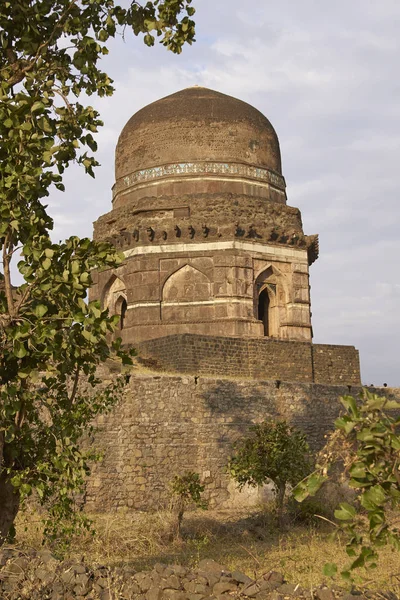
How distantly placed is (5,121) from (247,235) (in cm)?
1469

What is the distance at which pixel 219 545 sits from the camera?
10.9 metres

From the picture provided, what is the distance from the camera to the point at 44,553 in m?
6.59

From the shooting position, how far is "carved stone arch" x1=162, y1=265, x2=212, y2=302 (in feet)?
63.2

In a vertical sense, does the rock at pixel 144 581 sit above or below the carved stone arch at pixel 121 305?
below

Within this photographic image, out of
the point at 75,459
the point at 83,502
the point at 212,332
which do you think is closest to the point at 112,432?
the point at 83,502

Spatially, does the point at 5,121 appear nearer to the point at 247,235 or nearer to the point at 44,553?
the point at 44,553

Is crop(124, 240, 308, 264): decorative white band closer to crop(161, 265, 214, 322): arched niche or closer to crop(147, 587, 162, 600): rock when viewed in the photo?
crop(161, 265, 214, 322): arched niche

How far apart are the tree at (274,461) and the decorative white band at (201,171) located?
33.5 feet

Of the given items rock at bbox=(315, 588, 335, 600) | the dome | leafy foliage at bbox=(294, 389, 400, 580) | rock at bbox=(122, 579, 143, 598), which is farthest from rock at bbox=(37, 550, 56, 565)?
the dome

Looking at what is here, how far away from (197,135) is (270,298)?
17.1ft

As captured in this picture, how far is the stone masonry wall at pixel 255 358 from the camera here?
16.0 metres

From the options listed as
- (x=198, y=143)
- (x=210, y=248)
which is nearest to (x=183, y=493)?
(x=210, y=248)

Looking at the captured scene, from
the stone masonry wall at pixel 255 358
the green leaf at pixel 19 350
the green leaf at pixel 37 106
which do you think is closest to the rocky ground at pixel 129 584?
the green leaf at pixel 19 350

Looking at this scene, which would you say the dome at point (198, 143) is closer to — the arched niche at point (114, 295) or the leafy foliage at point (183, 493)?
the arched niche at point (114, 295)
